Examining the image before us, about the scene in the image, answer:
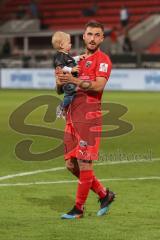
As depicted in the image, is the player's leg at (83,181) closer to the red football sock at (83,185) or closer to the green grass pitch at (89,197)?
the red football sock at (83,185)

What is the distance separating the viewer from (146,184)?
9523mm

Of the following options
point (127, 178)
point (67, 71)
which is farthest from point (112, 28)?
point (67, 71)

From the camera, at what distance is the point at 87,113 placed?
747 centimetres

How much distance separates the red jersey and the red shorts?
66 mm

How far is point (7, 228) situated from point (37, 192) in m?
2.10

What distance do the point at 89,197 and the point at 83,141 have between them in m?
1.52

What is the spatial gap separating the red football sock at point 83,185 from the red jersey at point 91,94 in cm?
53

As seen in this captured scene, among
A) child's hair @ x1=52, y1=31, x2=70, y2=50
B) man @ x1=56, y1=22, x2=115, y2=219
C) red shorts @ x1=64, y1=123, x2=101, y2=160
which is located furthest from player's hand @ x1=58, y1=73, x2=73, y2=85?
child's hair @ x1=52, y1=31, x2=70, y2=50

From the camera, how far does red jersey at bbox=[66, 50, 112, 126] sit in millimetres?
7309

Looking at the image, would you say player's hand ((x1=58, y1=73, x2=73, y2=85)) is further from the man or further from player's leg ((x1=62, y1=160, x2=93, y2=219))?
player's leg ((x1=62, y1=160, x2=93, y2=219))

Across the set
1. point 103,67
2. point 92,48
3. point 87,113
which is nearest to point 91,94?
point 87,113

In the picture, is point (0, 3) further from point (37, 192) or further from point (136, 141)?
point (37, 192)

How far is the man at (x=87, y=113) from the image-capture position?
23.9 ft

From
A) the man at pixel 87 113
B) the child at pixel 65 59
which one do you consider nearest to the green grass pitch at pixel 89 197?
the man at pixel 87 113
